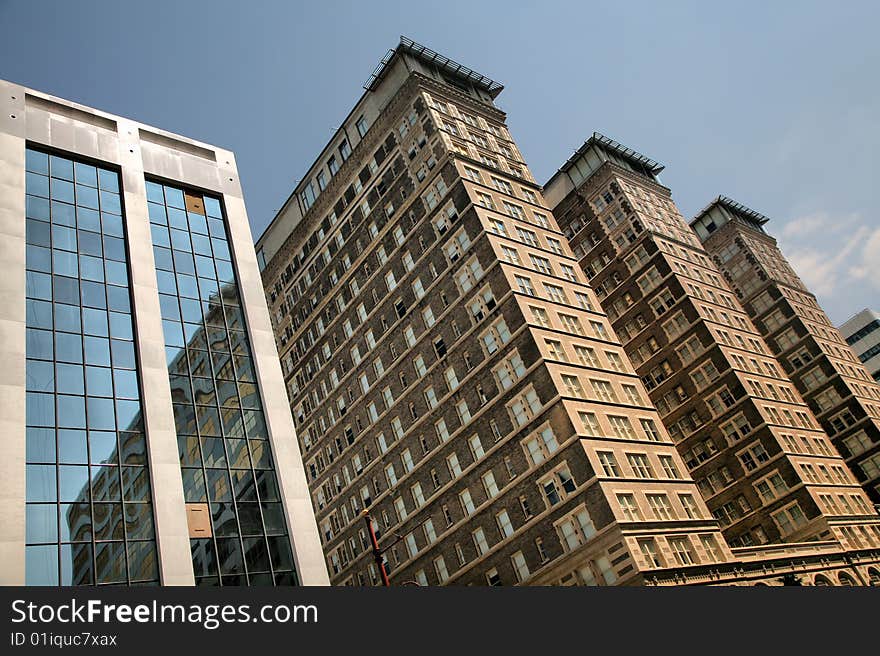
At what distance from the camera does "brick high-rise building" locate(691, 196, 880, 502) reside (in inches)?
3150

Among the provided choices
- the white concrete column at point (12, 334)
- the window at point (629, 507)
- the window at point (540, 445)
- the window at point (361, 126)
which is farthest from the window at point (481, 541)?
the window at point (361, 126)

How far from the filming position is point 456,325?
6100 centimetres

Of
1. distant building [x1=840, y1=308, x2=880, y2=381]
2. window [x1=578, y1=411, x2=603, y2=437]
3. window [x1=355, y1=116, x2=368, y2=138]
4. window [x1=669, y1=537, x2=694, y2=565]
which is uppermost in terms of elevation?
window [x1=355, y1=116, x2=368, y2=138]

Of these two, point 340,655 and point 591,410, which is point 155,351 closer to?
point 340,655

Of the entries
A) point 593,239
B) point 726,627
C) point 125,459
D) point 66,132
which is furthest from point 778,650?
point 593,239

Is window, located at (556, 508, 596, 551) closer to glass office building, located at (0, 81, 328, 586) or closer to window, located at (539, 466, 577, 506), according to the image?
window, located at (539, 466, 577, 506)

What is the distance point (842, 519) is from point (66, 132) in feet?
211

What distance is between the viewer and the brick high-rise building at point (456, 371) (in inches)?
1967

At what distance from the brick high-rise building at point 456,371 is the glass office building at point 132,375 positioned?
1918cm

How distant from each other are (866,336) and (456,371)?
9315cm

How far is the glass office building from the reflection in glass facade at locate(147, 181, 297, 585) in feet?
0.27

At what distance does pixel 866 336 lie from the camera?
123500 millimetres

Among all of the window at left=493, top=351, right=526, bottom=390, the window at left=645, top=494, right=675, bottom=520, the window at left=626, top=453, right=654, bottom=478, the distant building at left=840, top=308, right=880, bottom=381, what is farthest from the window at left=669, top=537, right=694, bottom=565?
the distant building at left=840, top=308, right=880, bottom=381

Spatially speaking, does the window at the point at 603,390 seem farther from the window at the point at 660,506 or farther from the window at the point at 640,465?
the window at the point at 660,506
